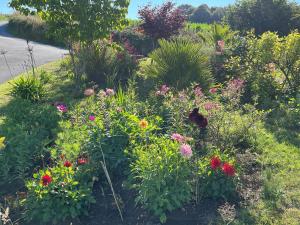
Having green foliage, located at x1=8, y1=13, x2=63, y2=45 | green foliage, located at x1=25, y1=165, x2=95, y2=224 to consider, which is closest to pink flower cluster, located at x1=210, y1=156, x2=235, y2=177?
green foliage, located at x1=25, y1=165, x2=95, y2=224

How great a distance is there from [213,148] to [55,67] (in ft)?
29.8

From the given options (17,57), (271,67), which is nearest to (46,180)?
(271,67)

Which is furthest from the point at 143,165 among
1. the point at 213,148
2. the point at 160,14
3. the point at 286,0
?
the point at 286,0

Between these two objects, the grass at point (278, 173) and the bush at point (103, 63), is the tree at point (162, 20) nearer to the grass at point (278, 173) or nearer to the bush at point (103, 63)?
the bush at point (103, 63)

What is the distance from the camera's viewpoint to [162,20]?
11.7 meters

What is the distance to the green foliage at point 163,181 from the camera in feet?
11.4

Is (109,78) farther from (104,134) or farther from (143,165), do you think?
(143,165)

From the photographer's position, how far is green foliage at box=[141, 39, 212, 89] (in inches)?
276

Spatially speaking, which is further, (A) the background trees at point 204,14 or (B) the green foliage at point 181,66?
(A) the background trees at point 204,14

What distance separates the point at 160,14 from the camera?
11805 millimetres

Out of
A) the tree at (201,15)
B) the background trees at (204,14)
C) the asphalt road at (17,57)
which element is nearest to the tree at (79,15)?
the asphalt road at (17,57)

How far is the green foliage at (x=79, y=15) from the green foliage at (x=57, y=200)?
539cm

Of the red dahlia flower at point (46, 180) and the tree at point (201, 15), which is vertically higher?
the tree at point (201, 15)

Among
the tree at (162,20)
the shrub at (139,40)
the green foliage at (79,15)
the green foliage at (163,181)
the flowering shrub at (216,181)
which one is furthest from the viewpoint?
the shrub at (139,40)
